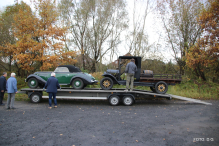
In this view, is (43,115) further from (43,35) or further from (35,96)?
(43,35)

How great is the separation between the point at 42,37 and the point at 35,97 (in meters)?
7.20

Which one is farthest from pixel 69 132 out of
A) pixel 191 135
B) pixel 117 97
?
pixel 117 97

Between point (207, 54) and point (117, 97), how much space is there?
29.7ft

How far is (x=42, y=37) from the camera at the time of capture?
14.1 meters

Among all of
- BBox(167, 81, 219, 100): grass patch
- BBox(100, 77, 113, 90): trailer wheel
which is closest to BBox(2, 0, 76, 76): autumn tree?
BBox(100, 77, 113, 90): trailer wheel

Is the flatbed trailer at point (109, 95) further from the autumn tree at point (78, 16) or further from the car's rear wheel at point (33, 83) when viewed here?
the autumn tree at point (78, 16)

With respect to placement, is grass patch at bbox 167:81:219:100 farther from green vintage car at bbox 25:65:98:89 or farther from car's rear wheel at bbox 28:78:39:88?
car's rear wheel at bbox 28:78:39:88

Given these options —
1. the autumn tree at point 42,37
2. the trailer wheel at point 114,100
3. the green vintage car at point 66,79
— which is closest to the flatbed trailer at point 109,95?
the trailer wheel at point 114,100

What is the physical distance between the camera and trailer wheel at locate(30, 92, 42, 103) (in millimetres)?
8820

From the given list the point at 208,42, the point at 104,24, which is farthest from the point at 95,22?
the point at 208,42

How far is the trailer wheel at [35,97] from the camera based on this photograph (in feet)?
28.9

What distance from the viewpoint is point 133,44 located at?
19188mm

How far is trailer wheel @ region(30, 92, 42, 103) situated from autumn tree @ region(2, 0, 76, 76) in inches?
179

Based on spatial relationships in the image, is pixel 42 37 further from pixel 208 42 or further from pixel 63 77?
pixel 208 42
